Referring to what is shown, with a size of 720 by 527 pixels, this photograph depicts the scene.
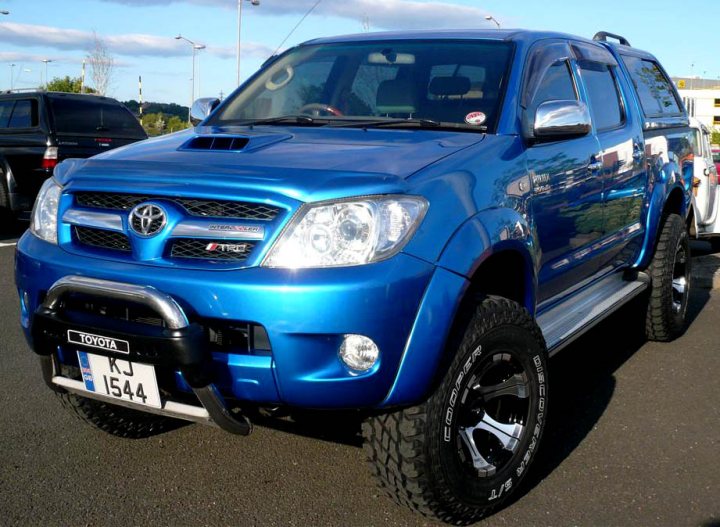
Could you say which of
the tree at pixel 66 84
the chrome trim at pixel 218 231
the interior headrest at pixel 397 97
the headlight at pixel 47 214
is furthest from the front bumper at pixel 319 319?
the tree at pixel 66 84

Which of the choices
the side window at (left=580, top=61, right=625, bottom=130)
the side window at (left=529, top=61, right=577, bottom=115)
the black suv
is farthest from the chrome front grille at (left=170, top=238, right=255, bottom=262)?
the black suv

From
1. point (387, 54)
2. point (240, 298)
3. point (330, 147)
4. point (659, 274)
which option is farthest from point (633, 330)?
point (240, 298)

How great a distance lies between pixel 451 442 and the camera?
9.44 feet

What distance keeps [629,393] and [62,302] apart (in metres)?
3.09

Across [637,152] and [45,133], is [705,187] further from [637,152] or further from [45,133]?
[45,133]

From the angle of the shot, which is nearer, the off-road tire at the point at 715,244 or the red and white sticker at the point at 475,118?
the red and white sticker at the point at 475,118

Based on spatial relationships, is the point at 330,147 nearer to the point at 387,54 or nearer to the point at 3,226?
the point at 387,54

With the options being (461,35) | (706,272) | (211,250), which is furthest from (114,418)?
(706,272)

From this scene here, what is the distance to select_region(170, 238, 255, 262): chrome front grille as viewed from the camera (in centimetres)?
273

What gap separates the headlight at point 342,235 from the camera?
2.66 meters

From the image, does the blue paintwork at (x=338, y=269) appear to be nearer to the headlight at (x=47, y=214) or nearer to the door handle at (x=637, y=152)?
the headlight at (x=47, y=214)

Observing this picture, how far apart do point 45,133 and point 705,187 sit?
7897 mm

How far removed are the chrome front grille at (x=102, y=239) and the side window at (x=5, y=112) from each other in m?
9.46

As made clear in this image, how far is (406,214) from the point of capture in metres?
2.74
